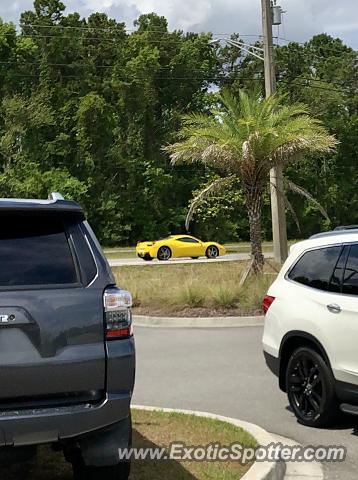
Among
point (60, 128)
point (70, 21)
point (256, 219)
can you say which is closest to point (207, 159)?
point (256, 219)

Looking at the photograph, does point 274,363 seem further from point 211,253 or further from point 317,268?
point 211,253

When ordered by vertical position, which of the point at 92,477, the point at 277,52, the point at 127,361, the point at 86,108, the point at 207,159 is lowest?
the point at 92,477

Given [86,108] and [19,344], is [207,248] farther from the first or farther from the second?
→ [19,344]

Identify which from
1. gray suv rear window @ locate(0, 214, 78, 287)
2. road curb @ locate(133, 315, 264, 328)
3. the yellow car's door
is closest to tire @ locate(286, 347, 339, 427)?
gray suv rear window @ locate(0, 214, 78, 287)

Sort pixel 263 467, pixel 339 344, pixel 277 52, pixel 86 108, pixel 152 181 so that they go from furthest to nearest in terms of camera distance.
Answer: pixel 277 52, pixel 152 181, pixel 86 108, pixel 339 344, pixel 263 467

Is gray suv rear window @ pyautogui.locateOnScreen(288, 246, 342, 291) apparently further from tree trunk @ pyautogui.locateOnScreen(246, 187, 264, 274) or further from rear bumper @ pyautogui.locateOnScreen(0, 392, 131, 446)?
tree trunk @ pyautogui.locateOnScreen(246, 187, 264, 274)

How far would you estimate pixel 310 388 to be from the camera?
6.38 meters

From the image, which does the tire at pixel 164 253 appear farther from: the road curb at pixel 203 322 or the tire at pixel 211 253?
the road curb at pixel 203 322

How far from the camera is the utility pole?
19.8 metres

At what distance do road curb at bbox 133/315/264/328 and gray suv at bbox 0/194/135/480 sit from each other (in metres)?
8.75

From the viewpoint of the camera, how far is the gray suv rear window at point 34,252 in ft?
12.9

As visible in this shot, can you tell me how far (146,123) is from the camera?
54.2 metres

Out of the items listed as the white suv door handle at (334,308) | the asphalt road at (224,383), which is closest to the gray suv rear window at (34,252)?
the asphalt road at (224,383)

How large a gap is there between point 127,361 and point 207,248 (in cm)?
3010
